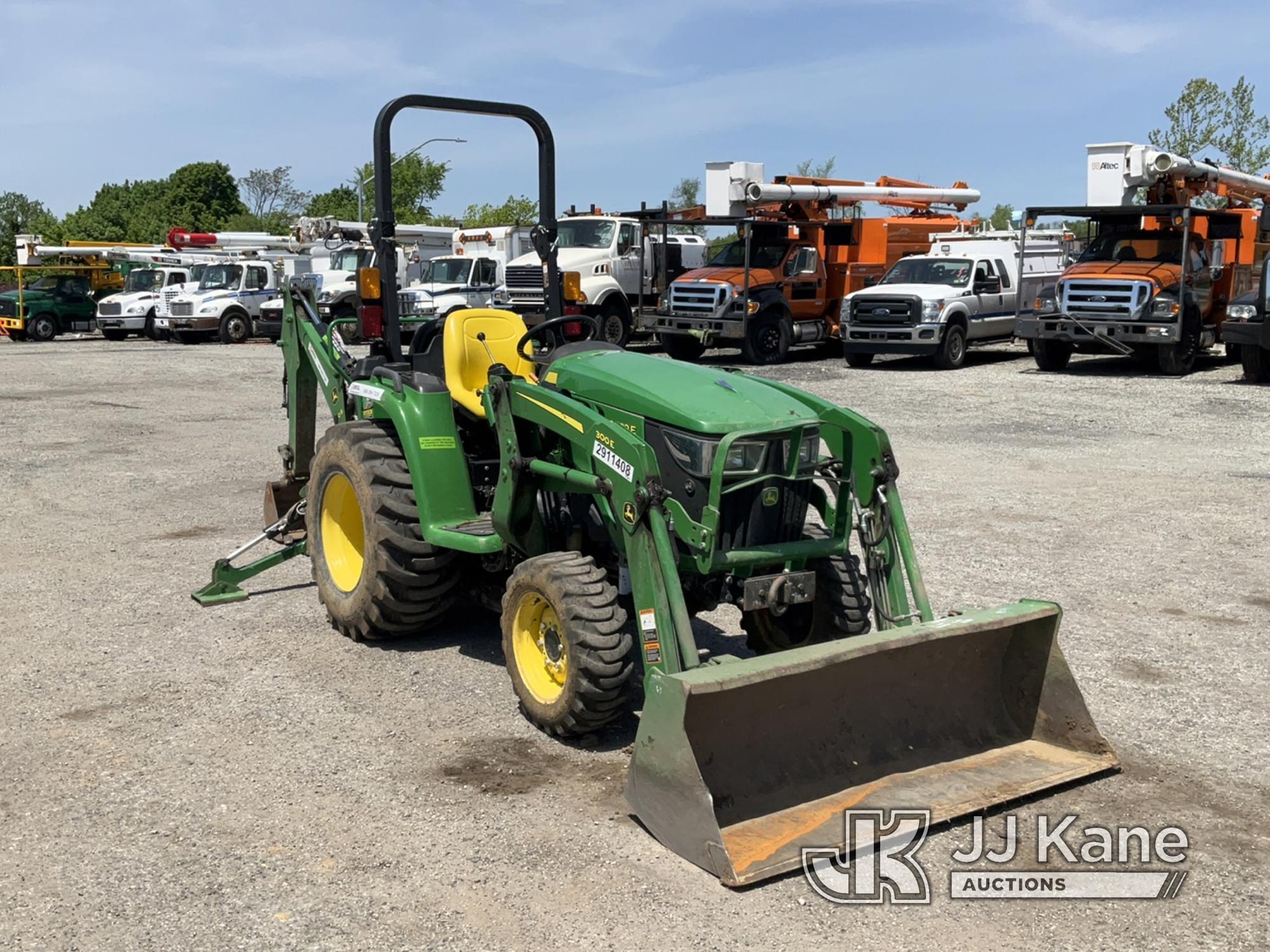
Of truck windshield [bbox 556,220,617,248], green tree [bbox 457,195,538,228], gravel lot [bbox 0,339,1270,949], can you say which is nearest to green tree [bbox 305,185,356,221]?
green tree [bbox 457,195,538,228]

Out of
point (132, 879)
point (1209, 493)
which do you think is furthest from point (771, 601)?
point (1209, 493)

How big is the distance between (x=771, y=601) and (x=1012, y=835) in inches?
46.8

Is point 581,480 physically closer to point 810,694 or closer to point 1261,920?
point 810,694

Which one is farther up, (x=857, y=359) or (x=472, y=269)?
(x=472, y=269)

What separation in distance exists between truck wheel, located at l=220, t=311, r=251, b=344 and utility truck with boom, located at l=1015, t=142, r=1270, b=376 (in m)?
17.9

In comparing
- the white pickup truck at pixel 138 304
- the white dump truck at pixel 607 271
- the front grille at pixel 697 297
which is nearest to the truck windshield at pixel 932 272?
the front grille at pixel 697 297

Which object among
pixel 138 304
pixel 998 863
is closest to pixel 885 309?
pixel 998 863

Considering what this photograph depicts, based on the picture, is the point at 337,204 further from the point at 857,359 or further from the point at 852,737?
the point at 852,737

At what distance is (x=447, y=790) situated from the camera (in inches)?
187

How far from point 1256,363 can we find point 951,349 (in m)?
4.82

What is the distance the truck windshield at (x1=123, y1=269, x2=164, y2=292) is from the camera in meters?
32.6

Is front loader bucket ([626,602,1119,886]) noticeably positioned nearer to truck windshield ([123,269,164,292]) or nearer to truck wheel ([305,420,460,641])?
truck wheel ([305,420,460,641])

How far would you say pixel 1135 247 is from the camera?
68.0ft

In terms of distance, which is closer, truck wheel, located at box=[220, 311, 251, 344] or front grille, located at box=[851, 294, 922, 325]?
front grille, located at box=[851, 294, 922, 325]
